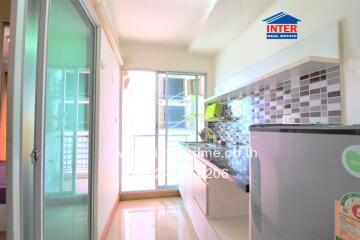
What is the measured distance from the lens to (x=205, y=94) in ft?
11.5

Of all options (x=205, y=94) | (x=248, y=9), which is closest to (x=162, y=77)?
(x=205, y=94)

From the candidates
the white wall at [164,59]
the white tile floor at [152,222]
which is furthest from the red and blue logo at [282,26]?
the white tile floor at [152,222]

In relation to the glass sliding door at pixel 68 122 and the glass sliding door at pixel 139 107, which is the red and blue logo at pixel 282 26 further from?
the glass sliding door at pixel 139 107

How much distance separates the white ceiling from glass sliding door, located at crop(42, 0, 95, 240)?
2.27 feet

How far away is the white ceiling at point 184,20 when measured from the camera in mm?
2031

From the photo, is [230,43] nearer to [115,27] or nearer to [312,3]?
[312,3]

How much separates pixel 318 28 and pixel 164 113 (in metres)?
2.48

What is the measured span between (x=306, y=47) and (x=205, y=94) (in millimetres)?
2067

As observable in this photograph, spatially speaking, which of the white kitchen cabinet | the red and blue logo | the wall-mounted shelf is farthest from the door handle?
the red and blue logo

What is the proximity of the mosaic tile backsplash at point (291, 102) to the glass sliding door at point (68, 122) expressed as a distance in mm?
1567

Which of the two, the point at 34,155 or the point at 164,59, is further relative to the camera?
the point at 164,59

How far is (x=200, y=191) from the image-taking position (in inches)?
74.7

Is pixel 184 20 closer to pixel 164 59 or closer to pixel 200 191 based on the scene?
pixel 164 59

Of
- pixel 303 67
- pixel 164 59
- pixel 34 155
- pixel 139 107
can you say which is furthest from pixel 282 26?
pixel 139 107
